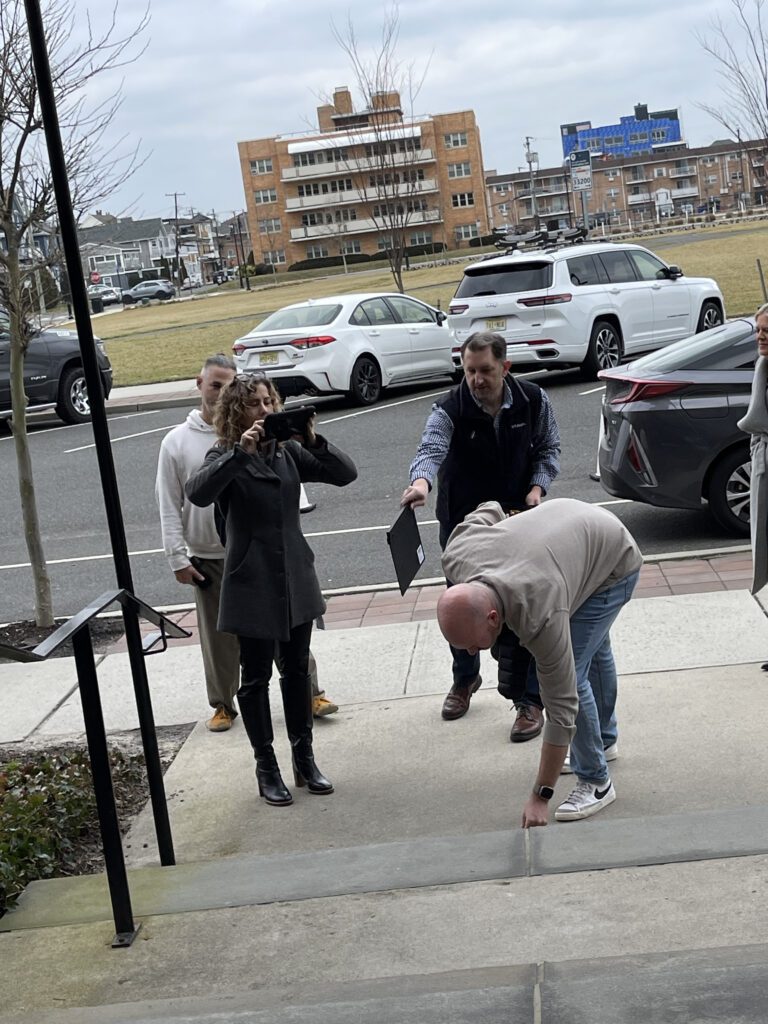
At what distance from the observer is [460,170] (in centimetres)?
10419

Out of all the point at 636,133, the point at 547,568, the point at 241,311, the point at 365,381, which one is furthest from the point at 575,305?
the point at 636,133

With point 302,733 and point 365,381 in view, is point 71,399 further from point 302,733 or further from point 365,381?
point 302,733

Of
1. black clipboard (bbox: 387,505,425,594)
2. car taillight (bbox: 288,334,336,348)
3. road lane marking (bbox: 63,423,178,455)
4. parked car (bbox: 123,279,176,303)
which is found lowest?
road lane marking (bbox: 63,423,178,455)

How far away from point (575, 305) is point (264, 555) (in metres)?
12.4

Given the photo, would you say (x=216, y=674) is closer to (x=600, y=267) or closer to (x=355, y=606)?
(x=355, y=606)

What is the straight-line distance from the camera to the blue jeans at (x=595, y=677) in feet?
14.7

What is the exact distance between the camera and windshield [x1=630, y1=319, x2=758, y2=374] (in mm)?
8883

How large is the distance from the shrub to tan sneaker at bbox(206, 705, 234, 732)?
1.59 feet

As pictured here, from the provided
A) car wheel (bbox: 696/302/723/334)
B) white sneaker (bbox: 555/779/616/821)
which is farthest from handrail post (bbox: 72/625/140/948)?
car wheel (bbox: 696/302/723/334)

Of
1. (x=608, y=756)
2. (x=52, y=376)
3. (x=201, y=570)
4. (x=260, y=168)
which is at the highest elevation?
(x=260, y=168)

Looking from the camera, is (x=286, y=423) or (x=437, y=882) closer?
(x=437, y=882)

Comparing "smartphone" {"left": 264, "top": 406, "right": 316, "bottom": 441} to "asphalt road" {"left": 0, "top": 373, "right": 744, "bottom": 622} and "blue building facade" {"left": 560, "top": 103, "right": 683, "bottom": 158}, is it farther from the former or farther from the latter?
"blue building facade" {"left": 560, "top": 103, "right": 683, "bottom": 158}

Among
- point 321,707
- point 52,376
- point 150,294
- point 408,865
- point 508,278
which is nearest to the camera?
point 408,865

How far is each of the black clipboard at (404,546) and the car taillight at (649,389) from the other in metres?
4.19
